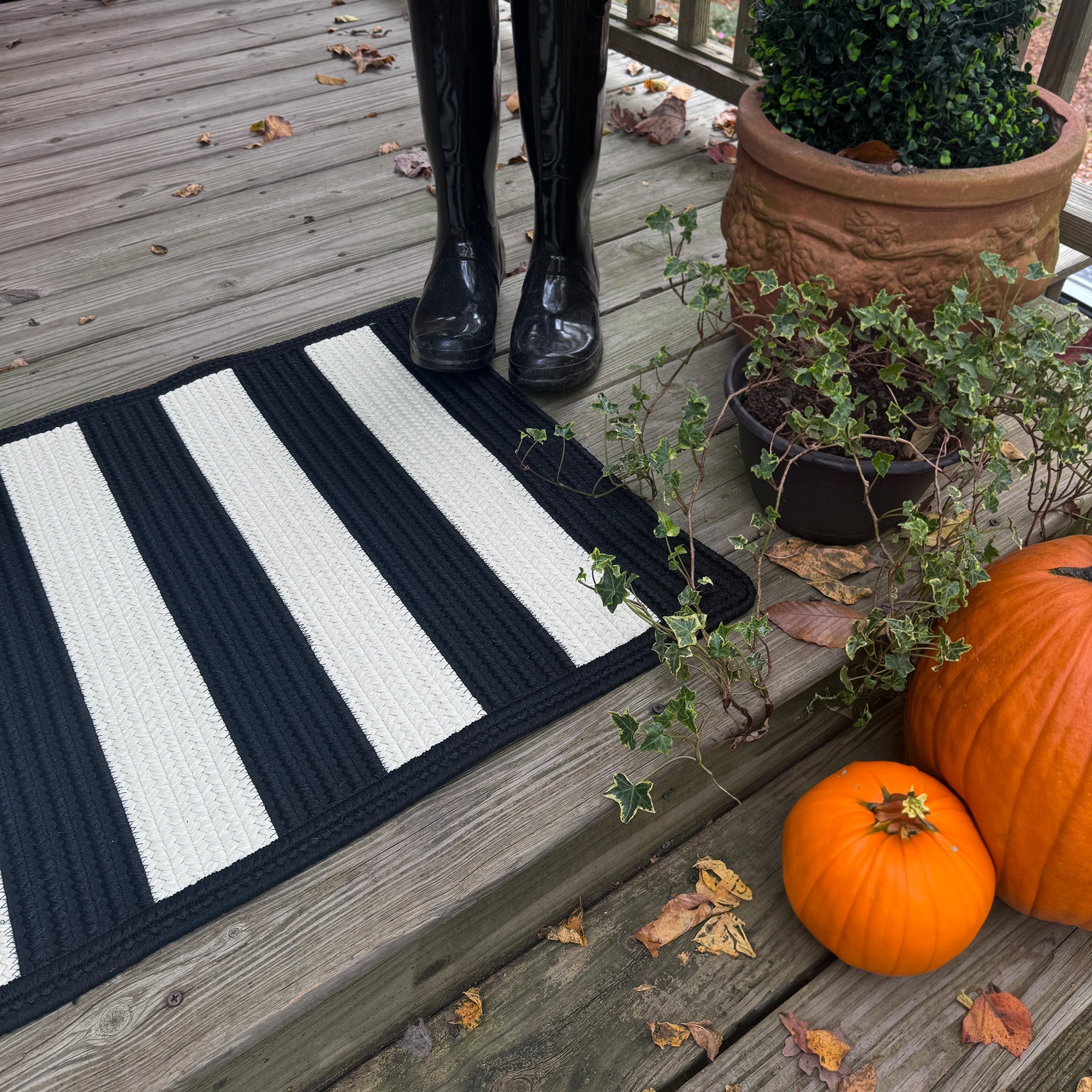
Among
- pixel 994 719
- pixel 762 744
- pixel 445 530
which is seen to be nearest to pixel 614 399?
pixel 445 530

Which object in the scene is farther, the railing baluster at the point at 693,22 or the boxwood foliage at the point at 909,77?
the railing baluster at the point at 693,22

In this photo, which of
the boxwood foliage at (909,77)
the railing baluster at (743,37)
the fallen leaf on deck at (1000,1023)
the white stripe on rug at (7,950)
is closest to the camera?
the white stripe on rug at (7,950)

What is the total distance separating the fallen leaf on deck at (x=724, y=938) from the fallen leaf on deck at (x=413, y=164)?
5.07ft

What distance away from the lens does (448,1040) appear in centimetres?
91

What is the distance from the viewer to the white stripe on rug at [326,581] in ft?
3.17

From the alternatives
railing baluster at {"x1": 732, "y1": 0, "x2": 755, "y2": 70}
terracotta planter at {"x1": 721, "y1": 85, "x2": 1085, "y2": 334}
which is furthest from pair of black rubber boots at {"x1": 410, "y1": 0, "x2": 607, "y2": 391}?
railing baluster at {"x1": 732, "y1": 0, "x2": 755, "y2": 70}

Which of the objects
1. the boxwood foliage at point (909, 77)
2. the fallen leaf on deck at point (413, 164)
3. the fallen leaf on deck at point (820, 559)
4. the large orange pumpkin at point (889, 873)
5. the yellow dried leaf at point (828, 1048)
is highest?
the boxwood foliage at point (909, 77)

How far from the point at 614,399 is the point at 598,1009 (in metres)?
0.83

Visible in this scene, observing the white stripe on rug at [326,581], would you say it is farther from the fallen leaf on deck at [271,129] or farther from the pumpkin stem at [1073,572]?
the fallen leaf on deck at [271,129]

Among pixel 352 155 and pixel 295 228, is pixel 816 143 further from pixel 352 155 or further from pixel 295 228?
pixel 352 155

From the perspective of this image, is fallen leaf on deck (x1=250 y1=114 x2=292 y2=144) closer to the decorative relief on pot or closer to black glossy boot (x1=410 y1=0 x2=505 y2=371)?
black glossy boot (x1=410 y1=0 x2=505 y2=371)

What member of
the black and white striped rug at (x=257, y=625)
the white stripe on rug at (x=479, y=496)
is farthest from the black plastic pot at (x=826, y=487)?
the white stripe on rug at (x=479, y=496)

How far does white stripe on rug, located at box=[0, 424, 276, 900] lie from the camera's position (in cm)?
87

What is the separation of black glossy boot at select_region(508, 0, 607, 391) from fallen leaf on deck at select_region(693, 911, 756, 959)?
0.76m
